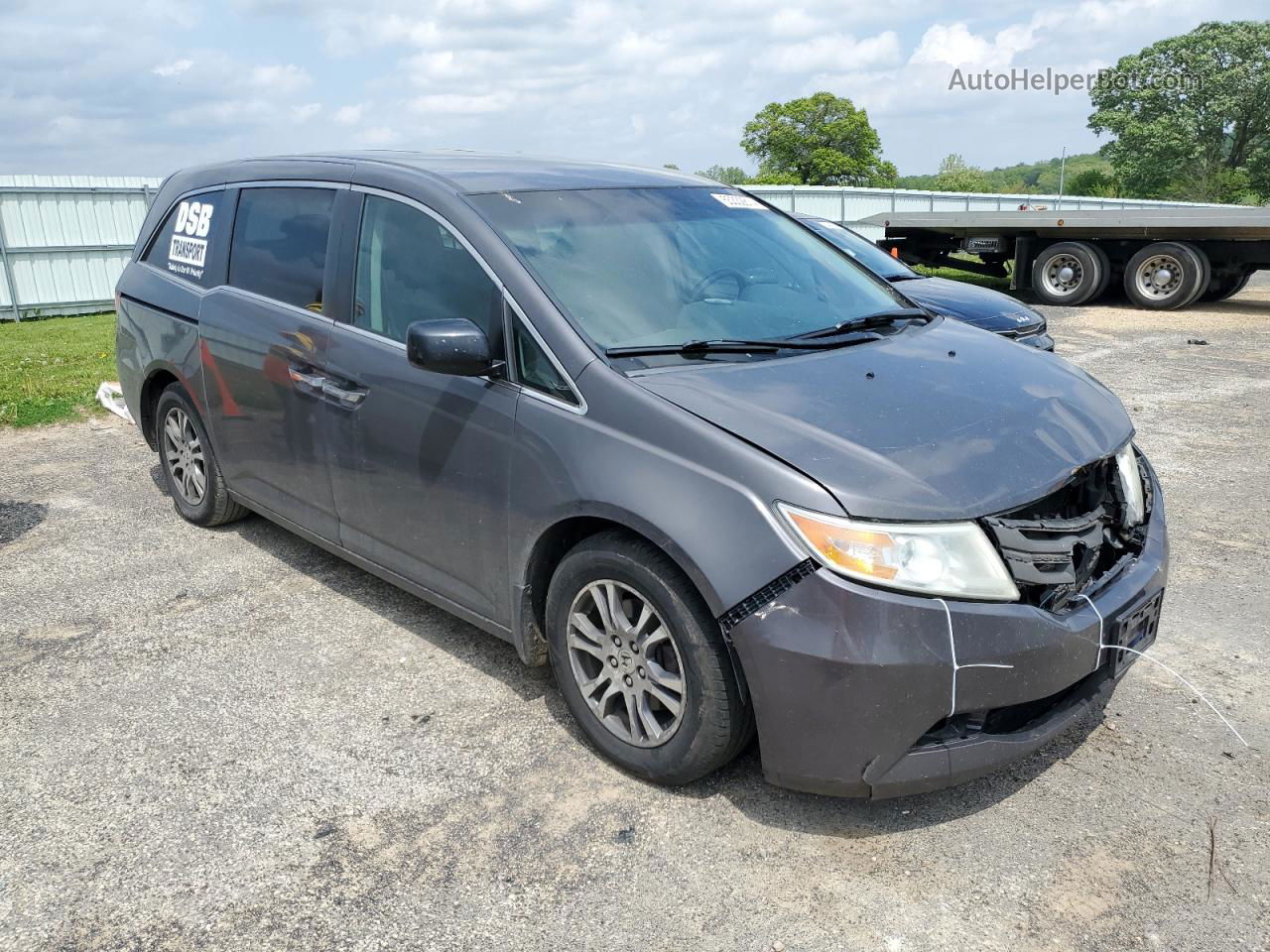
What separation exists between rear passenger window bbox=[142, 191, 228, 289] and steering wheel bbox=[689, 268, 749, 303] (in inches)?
94.7

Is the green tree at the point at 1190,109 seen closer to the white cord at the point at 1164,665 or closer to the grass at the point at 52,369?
the grass at the point at 52,369

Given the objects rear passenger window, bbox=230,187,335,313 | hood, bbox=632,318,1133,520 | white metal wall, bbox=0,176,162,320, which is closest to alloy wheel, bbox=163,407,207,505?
rear passenger window, bbox=230,187,335,313

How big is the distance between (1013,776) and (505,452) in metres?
1.84

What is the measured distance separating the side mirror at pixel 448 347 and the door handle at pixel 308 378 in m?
0.88

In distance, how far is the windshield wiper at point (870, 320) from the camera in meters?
3.62

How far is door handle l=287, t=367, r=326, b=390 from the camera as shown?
4016 mm

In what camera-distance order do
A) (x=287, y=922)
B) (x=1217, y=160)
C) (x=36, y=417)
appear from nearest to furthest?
(x=287, y=922) → (x=36, y=417) → (x=1217, y=160)

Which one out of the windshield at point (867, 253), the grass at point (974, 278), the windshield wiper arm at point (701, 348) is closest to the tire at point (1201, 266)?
the grass at point (974, 278)

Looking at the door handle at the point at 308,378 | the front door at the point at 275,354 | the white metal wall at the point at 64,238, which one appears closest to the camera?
the door handle at the point at 308,378

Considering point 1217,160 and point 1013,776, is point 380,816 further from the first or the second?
point 1217,160

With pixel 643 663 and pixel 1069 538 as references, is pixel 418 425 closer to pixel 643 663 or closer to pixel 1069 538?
pixel 643 663

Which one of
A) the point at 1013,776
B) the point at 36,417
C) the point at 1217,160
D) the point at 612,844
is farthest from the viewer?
the point at 1217,160

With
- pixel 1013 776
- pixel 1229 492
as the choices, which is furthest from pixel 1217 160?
pixel 1013 776

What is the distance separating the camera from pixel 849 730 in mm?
2641
